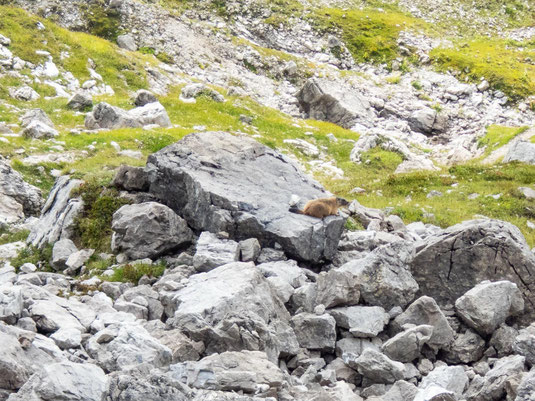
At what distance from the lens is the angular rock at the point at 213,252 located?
14391 millimetres

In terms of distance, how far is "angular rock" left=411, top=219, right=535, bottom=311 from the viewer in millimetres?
14141

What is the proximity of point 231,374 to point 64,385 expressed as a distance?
8.31 ft

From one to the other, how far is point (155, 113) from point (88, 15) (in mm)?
29161

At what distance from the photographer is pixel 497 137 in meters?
46.1

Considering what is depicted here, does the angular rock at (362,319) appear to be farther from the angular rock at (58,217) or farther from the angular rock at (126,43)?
the angular rock at (126,43)

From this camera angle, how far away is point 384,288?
44.1ft

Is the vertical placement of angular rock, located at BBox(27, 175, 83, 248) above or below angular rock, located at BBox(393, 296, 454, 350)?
below

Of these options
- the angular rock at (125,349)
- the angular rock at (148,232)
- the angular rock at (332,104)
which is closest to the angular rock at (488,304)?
the angular rock at (125,349)

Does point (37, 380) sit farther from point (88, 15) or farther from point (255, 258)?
point (88, 15)

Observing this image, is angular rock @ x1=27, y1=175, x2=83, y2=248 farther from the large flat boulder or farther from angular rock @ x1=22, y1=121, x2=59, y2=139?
angular rock @ x1=22, y1=121, x2=59, y2=139

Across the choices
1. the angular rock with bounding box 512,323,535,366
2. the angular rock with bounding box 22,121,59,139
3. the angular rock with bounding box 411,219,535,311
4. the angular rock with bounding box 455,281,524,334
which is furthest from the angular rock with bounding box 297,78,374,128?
the angular rock with bounding box 512,323,535,366

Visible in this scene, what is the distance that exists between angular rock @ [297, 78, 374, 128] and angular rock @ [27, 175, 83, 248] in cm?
3567

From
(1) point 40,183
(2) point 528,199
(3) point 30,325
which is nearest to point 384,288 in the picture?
(3) point 30,325

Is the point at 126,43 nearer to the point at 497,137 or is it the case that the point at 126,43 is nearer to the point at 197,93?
the point at 197,93
